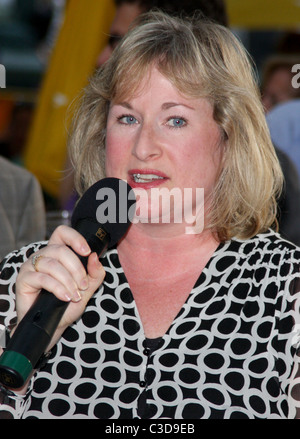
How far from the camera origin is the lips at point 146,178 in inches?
74.5

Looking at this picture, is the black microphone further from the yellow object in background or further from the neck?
the yellow object in background

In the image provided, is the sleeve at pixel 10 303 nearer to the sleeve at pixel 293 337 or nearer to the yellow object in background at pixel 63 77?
the sleeve at pixel 293 337

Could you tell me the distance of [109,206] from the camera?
174 cm

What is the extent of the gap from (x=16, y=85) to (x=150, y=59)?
18.9 feet

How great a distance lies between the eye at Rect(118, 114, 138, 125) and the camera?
198 centimetres

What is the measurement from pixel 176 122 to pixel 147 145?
11cm

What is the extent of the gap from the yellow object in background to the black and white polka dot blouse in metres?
1.51

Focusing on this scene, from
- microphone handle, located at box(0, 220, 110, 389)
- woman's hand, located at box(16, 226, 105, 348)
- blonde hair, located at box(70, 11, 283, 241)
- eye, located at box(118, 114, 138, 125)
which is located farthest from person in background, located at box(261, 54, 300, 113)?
microphone handle, located at box(0, 220, 110, 389)

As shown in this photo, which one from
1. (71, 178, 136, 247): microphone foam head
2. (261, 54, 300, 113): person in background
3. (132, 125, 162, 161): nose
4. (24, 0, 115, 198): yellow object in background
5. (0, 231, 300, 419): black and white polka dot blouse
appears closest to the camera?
(71, 178, 136, 247): microphone foam head

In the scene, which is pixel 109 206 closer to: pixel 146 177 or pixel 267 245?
pixel 146 177

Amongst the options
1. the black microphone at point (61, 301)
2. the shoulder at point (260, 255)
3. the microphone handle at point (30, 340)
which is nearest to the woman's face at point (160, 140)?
the black microphone at point (61, 301)

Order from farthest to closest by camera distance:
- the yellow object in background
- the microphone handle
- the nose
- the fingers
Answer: the yellow object in background, the nose, the fingers, the microphone handle

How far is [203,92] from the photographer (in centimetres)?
195

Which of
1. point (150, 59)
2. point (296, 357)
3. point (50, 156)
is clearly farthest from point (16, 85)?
point (296, 357)
